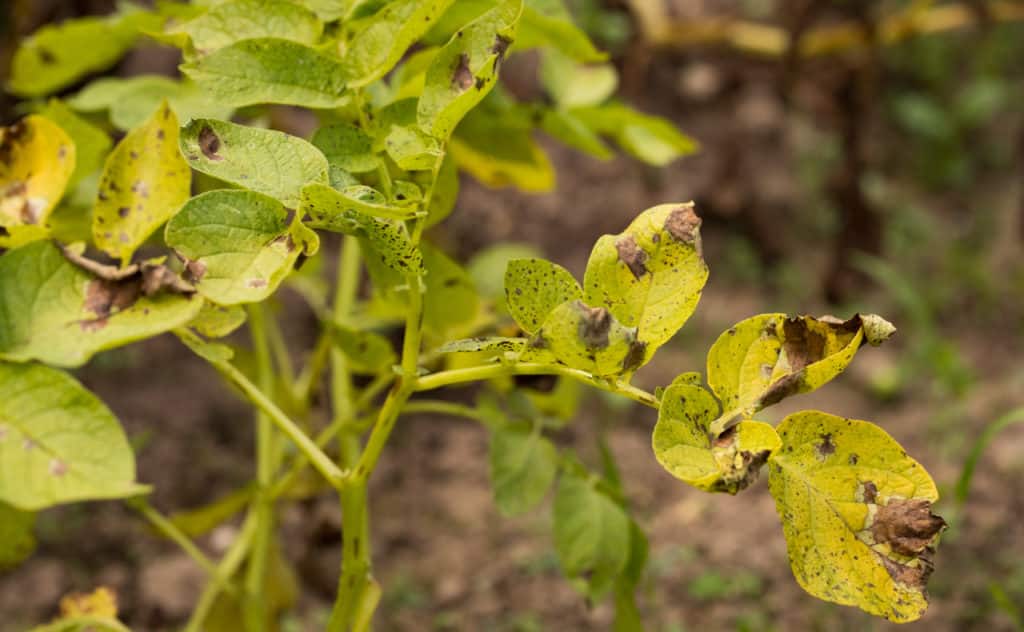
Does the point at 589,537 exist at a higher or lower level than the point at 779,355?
lower

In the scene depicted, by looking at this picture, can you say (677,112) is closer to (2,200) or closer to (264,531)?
(264,531)

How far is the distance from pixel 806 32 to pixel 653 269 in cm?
222

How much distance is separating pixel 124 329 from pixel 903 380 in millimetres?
2080

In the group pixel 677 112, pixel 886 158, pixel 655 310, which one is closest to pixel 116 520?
pixel 655 310

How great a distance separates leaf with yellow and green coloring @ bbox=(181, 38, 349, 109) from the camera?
2.42 feet

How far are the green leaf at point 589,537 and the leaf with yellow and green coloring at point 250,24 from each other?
1.73ft

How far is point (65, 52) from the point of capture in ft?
3.64

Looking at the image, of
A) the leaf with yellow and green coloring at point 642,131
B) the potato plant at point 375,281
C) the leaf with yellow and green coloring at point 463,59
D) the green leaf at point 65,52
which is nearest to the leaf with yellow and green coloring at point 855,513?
the potato plant at point 375,281

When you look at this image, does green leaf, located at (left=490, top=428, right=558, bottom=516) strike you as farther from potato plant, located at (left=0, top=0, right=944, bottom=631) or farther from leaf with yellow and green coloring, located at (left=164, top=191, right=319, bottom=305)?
leaf with yellow and green coloring, located at (left=164, top=191, right=319, bottom=305)

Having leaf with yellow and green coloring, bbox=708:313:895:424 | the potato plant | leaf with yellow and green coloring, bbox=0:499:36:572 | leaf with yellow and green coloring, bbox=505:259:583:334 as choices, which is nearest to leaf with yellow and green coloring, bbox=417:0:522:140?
the potato plant

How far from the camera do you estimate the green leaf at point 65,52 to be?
3.56 ft

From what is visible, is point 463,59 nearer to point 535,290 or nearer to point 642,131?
point 535,290

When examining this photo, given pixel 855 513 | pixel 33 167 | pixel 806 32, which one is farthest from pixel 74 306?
pixel 806 32

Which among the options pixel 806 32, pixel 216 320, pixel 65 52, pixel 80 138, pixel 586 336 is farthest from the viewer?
pixel 806 32
